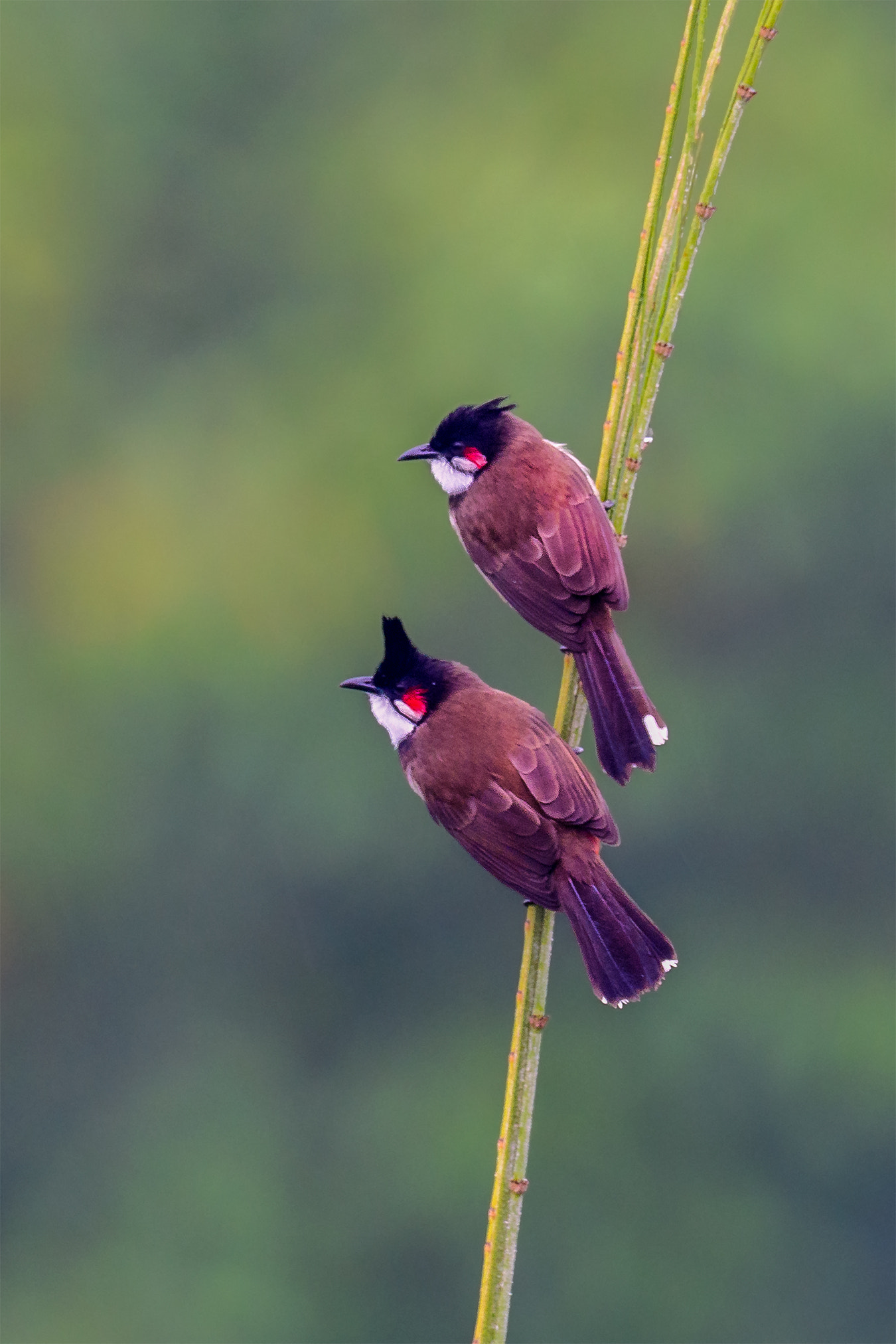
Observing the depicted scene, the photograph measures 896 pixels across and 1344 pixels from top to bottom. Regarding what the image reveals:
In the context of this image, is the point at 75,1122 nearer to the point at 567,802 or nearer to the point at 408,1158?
the point at 408,1158

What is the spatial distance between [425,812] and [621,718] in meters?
14.0

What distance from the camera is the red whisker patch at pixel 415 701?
262cm

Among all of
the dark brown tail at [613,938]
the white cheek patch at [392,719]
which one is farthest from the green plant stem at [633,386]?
the white cheek patch at [392,719]

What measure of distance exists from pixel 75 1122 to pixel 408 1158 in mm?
5173

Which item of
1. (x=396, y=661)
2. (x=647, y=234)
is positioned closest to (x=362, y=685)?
(x=396, y=661)

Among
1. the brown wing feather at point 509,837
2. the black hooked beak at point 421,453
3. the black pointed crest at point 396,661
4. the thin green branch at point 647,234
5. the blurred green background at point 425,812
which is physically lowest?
the brown wing feather at point 509,837

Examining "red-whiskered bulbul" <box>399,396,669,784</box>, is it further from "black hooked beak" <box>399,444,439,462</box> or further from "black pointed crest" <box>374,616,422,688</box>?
"black pointed crest" <box>374,616,422,688</box>

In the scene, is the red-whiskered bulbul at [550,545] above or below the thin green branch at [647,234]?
above

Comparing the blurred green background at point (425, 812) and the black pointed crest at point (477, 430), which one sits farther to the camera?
the blurred green background at point (425, 812)

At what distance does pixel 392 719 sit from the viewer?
2.67 m

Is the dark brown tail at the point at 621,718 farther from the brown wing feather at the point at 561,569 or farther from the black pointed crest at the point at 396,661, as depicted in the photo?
the black pointed crest at the point at 396,661

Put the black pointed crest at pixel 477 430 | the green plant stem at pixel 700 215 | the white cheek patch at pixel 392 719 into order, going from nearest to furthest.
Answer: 1. the green plant stem at pixel 700 215
2. the white cheek patch at pixel 392 719
3. the black pointed crest at pixel 477 430

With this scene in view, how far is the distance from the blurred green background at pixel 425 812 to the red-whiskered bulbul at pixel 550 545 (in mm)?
11602

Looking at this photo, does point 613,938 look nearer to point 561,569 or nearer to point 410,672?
point 410,672
